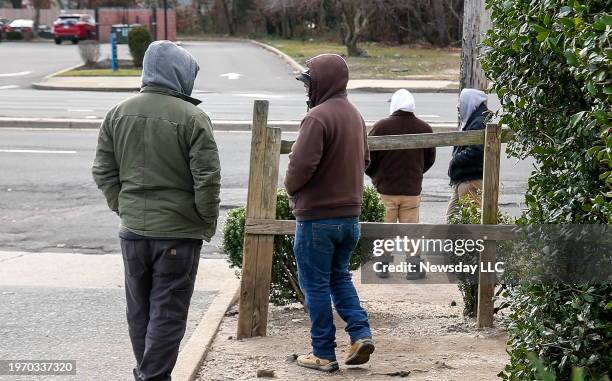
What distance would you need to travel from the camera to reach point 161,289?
4727 mm

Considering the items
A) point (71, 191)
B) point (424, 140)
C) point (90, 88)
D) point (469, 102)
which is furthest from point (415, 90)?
point (424, 140)

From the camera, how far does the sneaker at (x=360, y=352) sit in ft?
17.5

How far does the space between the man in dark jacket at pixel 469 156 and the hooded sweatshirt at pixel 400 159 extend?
309 mm

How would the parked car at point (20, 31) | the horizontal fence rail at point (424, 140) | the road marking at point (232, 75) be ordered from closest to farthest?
the horizontal fence rail at point (424, 140) < the road marking at point (232, 75) < the parked car at point (20, 31)

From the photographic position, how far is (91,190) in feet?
39.2

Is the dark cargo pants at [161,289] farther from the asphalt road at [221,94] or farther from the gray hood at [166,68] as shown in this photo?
the asphalt road at [221,94]

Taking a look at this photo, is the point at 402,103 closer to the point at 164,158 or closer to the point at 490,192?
the point at 490,192

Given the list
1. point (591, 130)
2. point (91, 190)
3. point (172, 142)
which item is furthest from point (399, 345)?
point (91, 190)

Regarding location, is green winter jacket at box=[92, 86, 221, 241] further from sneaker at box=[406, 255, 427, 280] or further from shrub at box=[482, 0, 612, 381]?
sneaker at box=[406, 255, 427, 280]

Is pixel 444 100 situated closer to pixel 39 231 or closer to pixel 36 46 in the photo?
pixel 39 231

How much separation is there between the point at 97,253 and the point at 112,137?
14.9ft

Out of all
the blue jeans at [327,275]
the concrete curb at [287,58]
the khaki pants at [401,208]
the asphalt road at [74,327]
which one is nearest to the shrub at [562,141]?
the blue jeans at [327,275]

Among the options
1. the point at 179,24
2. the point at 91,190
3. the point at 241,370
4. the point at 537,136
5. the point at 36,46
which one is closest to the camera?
Answer: the point at 537,136

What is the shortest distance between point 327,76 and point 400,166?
2631 mm
